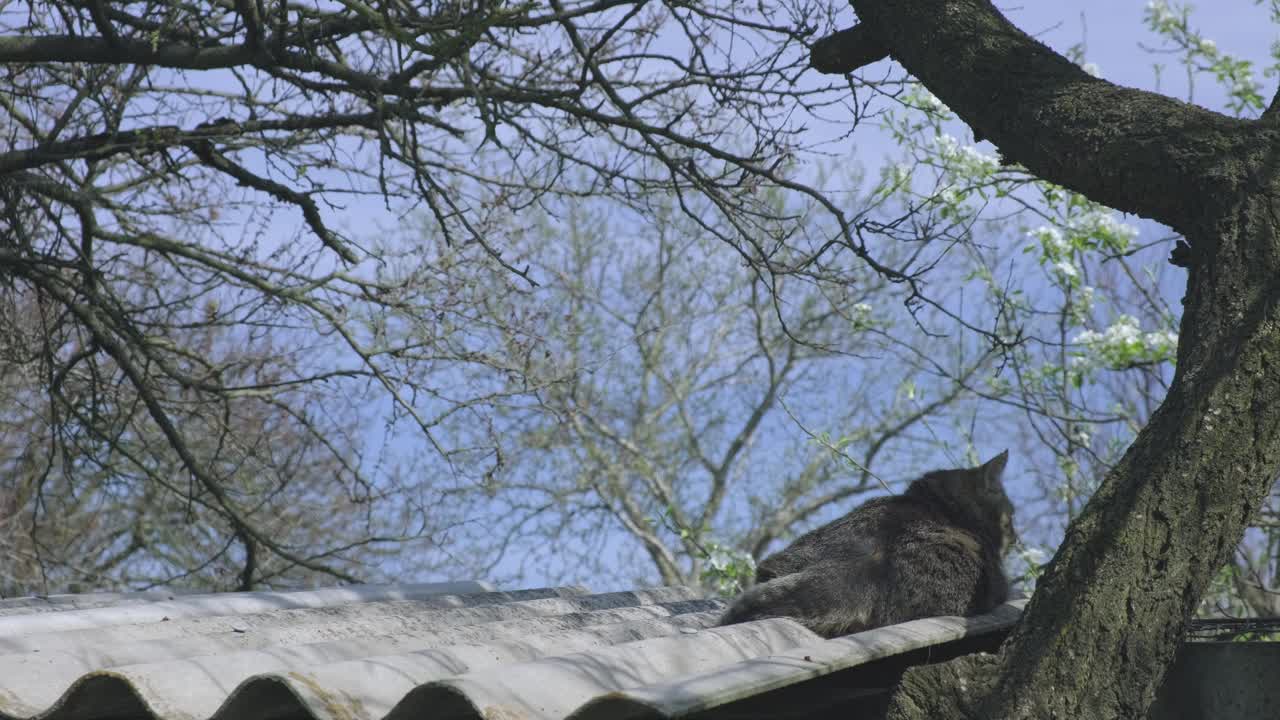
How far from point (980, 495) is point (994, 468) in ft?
0.63

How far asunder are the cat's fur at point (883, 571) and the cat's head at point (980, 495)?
0.10 ft

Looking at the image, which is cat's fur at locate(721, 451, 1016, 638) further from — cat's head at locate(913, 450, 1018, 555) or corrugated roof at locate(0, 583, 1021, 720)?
corrugated roof at locate(0, 583, 1021, 720)

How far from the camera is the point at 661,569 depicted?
54.6ft

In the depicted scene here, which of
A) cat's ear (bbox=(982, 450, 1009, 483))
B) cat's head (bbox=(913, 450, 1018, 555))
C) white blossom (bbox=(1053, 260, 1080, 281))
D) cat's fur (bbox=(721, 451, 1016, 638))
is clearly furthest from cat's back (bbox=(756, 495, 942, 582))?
white blossom (bbox=(1053, 260, 1080, 281))

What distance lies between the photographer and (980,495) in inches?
211

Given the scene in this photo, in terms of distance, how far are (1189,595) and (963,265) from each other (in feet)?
43.7

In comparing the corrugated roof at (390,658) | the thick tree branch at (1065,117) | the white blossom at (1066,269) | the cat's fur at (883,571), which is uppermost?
the white blossom at (1066,269)

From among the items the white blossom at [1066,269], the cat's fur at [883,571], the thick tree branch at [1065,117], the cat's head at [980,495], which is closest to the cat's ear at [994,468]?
the cat's head at [980,495]

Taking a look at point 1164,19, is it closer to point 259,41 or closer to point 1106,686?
point 259,41

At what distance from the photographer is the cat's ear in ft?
17.8

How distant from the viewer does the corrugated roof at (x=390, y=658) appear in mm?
2541

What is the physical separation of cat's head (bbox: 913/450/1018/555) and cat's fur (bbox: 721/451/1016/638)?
30 millimetres

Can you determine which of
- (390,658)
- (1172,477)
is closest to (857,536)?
(1172,477)

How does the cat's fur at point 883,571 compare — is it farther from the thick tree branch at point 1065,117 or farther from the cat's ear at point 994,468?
the thick tree branch at point 1065,117
